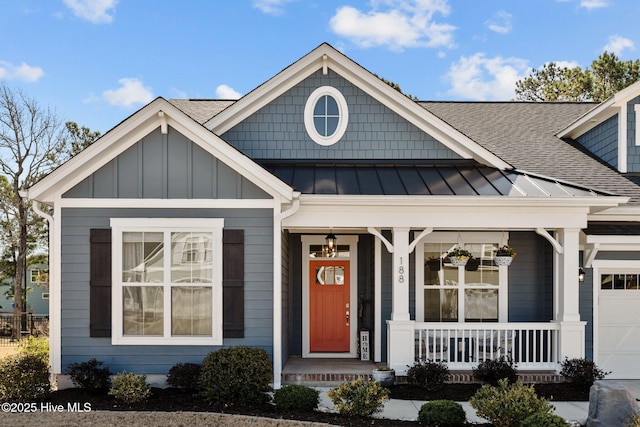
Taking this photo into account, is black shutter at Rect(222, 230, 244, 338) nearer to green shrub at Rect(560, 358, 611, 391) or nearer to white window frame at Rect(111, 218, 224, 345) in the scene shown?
white window frame at Rect(111, 218, 224, 345)

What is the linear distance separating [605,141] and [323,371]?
782 cm

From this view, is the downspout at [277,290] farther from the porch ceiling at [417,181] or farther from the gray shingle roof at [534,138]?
the gray shingle roof at [534,138]

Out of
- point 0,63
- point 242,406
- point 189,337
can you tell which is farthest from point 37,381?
point 0,63

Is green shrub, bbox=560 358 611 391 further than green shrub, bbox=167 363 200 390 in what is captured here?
Yes

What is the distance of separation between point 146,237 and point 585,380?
283 inches

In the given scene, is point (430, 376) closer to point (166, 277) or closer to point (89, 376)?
point (166, 277)

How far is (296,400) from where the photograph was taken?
7.55 metres

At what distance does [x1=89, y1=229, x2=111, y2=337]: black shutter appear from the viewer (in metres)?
8.70

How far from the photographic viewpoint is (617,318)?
1048 centimetres

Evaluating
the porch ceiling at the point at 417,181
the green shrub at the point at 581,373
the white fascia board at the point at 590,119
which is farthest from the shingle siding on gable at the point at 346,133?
the green shrub at the point at 581,373

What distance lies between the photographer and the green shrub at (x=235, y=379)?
25.5 ft

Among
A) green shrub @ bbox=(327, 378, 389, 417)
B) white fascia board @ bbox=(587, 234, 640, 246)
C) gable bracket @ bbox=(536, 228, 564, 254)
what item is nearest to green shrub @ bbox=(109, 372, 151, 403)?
green shrub @ bbox=(327, 378, 389, 417)

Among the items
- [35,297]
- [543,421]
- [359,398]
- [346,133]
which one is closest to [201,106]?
[346,133]

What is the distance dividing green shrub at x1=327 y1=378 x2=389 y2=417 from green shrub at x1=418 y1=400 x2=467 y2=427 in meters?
0.56
